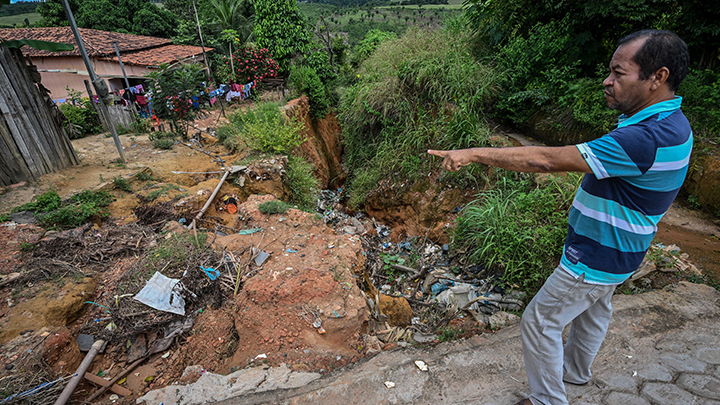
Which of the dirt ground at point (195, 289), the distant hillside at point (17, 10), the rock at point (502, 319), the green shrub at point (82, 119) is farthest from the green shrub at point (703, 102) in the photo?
the distant hillside at point (17, 10)

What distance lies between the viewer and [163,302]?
265 centimetres

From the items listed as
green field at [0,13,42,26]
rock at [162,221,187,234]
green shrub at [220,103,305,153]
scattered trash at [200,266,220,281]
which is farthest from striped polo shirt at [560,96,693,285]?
green field at [0,13,42,26]

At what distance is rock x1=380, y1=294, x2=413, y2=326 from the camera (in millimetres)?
3203

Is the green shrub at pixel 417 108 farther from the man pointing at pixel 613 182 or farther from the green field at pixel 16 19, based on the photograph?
the green field at pixel 16 19

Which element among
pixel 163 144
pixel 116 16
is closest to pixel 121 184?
pixel 163 144

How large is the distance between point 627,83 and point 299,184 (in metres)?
4.84

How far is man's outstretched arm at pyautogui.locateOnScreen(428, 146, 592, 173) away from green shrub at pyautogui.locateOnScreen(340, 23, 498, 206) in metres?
3.46

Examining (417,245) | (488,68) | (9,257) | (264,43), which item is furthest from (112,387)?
(264,43)

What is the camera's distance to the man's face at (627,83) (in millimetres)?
1317

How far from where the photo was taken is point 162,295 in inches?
106

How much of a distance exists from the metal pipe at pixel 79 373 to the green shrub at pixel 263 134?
383 cm

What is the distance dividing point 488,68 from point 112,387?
6.89 metres

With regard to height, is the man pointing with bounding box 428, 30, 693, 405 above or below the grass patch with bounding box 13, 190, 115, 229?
above

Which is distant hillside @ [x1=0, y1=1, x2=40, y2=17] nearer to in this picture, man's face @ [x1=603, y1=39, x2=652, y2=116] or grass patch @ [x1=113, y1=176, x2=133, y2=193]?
grass patch @ [x1=113, y1=176, x2=133, y2=193]
